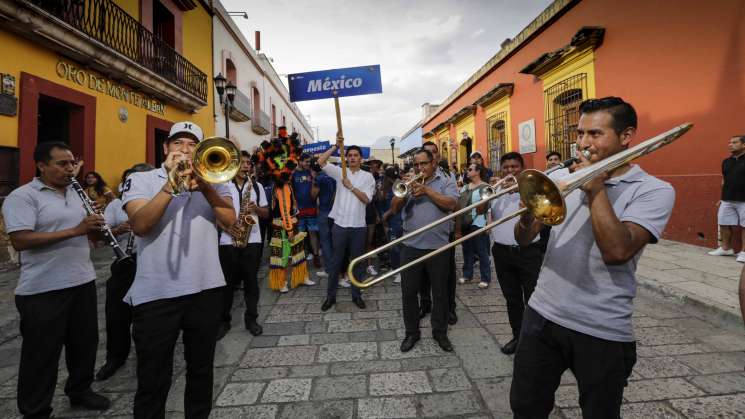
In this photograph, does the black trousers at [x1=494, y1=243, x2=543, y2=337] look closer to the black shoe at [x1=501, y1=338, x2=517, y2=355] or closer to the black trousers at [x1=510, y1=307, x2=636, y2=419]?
the black shoe at [x1=501, y1=338, x2=517, y2=355]

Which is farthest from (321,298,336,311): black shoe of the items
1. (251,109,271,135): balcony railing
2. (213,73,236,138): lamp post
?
(251,109,271,135): balcony railing

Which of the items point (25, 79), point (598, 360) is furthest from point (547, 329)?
point (25, 79)

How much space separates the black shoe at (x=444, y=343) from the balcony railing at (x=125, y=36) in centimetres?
831

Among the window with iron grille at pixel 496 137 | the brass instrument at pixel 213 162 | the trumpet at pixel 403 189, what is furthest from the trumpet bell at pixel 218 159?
the window with iron grille at pixel 496 137

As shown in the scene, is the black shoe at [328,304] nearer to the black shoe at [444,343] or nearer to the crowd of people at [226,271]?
the crowd of people at [226,271]

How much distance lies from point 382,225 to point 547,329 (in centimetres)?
559

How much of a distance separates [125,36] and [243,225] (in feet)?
27.8

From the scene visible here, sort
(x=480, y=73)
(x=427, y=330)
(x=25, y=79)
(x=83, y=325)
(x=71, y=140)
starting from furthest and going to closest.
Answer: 1. (x=480, y=73)
2. (x=71, y=140)
3. (x=25, y=79)
4. (x=427, y=330)
5. (x=83, y=325)

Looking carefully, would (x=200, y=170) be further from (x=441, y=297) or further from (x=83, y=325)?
(x=441, y=297)

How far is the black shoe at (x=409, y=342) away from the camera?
11.2 feet

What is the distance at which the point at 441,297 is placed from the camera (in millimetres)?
3518

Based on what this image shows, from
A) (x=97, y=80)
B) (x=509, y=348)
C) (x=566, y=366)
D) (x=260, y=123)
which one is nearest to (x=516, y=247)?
(x=509, y=348)

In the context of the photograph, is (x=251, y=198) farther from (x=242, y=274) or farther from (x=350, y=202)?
(x=350, y=202)

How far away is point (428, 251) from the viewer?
11.7 feet
